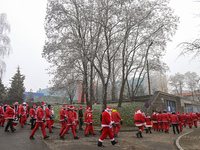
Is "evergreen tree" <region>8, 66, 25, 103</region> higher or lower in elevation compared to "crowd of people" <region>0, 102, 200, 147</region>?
higher

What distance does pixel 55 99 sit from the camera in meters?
55.2

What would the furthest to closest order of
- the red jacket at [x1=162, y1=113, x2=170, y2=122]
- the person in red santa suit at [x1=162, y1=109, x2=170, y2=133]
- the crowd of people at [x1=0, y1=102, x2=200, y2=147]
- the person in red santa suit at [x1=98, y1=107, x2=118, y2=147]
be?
the red jacket at [x1=162, y1=113, x2=170, y2=122] < the person in red santa suit at [x1=162, y1=109, x2=170, y2=133] < the crowd of people at [x1=0, y1=102, x2=200, y2=147] < the person in red santa suit at [x1=98, y1=107, x2=118, y2=147]

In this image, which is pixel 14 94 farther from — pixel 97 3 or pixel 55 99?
pixel 97 3

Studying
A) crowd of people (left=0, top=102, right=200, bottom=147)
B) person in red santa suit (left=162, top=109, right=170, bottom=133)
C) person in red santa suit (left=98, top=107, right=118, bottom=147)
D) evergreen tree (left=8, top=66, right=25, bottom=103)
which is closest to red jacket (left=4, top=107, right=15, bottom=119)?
crowd of people (left=0, top=102, right=200, bottom=147)

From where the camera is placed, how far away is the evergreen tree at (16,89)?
114 feet

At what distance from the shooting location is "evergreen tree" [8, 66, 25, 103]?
1372 inches

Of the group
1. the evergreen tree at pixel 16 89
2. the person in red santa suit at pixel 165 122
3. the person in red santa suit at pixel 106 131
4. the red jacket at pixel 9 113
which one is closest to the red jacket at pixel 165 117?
the person in red santa suit at pixel 165 122

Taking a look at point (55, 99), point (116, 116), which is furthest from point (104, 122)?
point (55, 99)

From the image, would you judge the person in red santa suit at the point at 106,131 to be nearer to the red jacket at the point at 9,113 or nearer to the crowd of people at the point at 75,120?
the crowd of people at the point at 75,120

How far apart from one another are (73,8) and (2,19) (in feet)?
44.1

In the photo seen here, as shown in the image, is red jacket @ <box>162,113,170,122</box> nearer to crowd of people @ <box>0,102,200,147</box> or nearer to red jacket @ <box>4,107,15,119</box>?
crowd of people @ <box>0,102,200,147</box>

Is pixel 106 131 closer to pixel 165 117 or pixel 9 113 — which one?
pixel 9 113

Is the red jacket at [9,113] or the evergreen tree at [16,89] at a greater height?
the evergreen tree at [16,89]

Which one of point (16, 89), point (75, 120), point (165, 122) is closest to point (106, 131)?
point (75, 120)
